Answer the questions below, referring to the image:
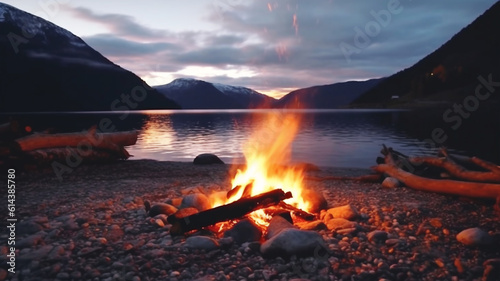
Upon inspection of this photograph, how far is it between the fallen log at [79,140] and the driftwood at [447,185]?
47.2ft

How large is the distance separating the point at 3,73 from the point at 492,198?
9580 inches

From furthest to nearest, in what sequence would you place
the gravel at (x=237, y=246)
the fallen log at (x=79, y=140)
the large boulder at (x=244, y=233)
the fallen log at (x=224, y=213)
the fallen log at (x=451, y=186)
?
the fallen log at (x=79, y=140) → the fallen log at (x=451, y=186) → the fallen log at (x=224, y=213) → the large boulder at (x=244, y=233) → the gravel at (x=237, y=246)

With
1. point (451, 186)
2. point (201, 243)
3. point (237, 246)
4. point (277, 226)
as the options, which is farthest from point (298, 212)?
point (451, 186)

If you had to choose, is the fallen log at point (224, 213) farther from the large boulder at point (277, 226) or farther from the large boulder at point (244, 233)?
the large boulder at point (277, 226)

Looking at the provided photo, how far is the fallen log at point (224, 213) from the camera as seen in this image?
6570 mm

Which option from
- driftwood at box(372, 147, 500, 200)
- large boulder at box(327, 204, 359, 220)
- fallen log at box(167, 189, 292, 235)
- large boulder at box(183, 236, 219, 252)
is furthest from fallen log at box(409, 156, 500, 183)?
large boulder at box(183, 236, 219, 252)

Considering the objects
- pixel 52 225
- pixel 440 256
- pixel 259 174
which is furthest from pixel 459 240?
pixel 52 225

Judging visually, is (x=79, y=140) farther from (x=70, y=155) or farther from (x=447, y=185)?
(x=447, y=185)

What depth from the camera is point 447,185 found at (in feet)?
32.1

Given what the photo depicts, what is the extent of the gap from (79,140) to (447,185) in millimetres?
16318

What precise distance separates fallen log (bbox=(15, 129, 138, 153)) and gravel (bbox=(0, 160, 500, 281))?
5.88 meters

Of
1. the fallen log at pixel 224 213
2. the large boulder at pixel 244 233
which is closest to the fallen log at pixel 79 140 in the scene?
the fallen log at pixel 224 213

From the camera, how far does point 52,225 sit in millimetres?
6957

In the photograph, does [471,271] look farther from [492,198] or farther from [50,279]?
[50,279]
